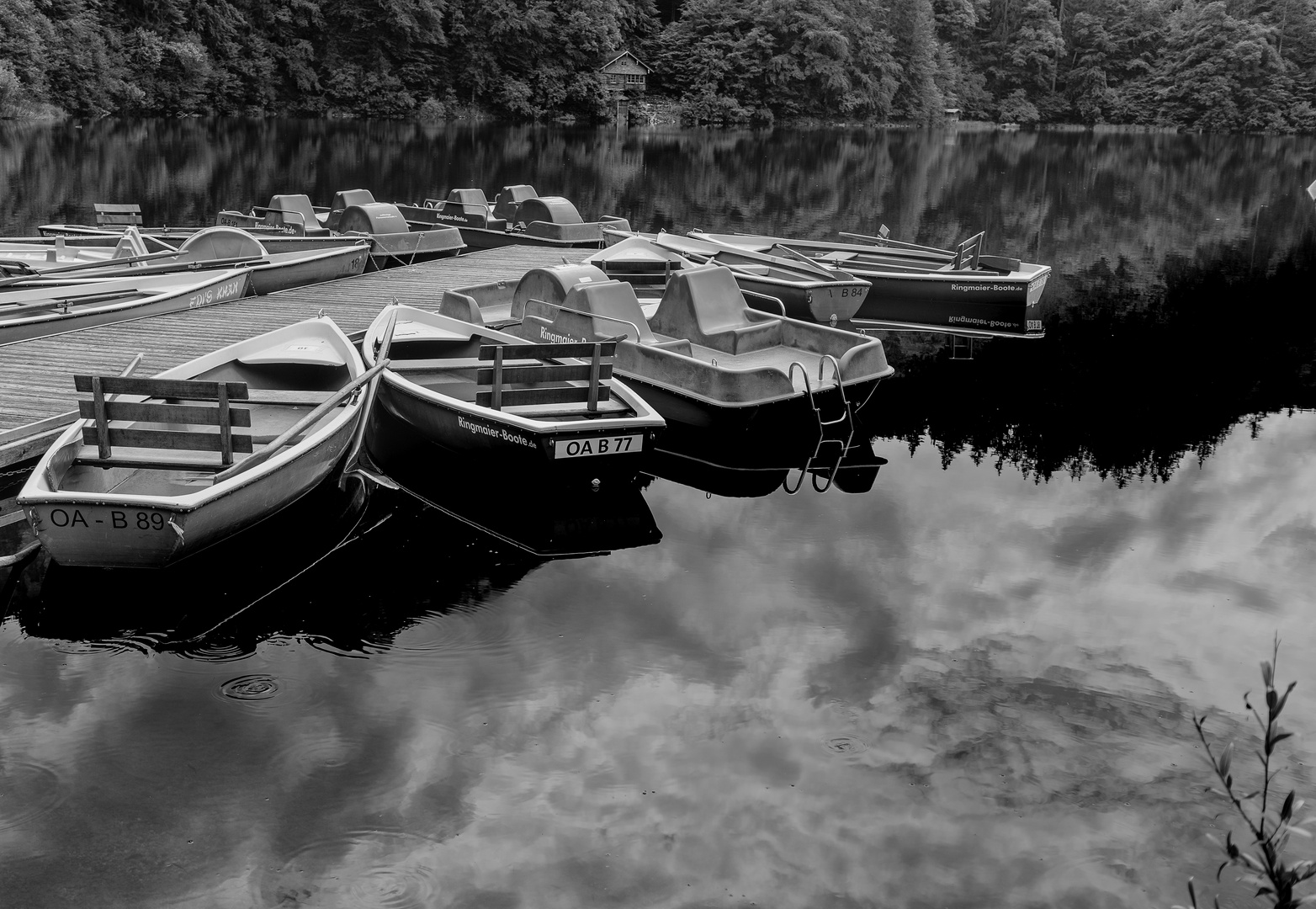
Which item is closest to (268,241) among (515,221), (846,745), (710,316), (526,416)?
→ (515,221)

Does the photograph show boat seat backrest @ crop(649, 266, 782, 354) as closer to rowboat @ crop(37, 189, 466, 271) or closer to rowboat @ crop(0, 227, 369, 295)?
rowboat @ crop(0, 227, 369, 295)

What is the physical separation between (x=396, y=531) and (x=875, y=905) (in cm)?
562

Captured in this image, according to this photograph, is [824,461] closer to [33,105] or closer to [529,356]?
[529,356]

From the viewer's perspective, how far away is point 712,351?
1399cm

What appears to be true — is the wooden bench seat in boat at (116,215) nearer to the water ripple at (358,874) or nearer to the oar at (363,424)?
the oar at (363,424)

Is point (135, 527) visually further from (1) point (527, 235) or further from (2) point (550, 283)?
(1) point (527, 235)

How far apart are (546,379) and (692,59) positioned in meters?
77.4

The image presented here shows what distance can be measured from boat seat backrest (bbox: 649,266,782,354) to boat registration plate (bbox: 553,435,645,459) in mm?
3987

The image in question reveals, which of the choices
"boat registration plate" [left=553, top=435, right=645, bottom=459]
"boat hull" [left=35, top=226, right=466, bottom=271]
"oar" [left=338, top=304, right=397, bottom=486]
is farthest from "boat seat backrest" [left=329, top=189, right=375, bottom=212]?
"boat registration plate" [left=553, top=435, right=645, bottom=459]

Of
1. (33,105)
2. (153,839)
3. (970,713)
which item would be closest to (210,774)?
(153,839)

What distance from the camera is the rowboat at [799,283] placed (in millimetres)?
18250

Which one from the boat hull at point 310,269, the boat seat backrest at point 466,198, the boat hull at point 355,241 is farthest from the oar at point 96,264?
the boat seat backrest at point 466,198

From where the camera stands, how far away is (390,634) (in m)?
7.97

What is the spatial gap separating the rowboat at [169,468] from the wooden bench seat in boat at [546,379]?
1082 mm
